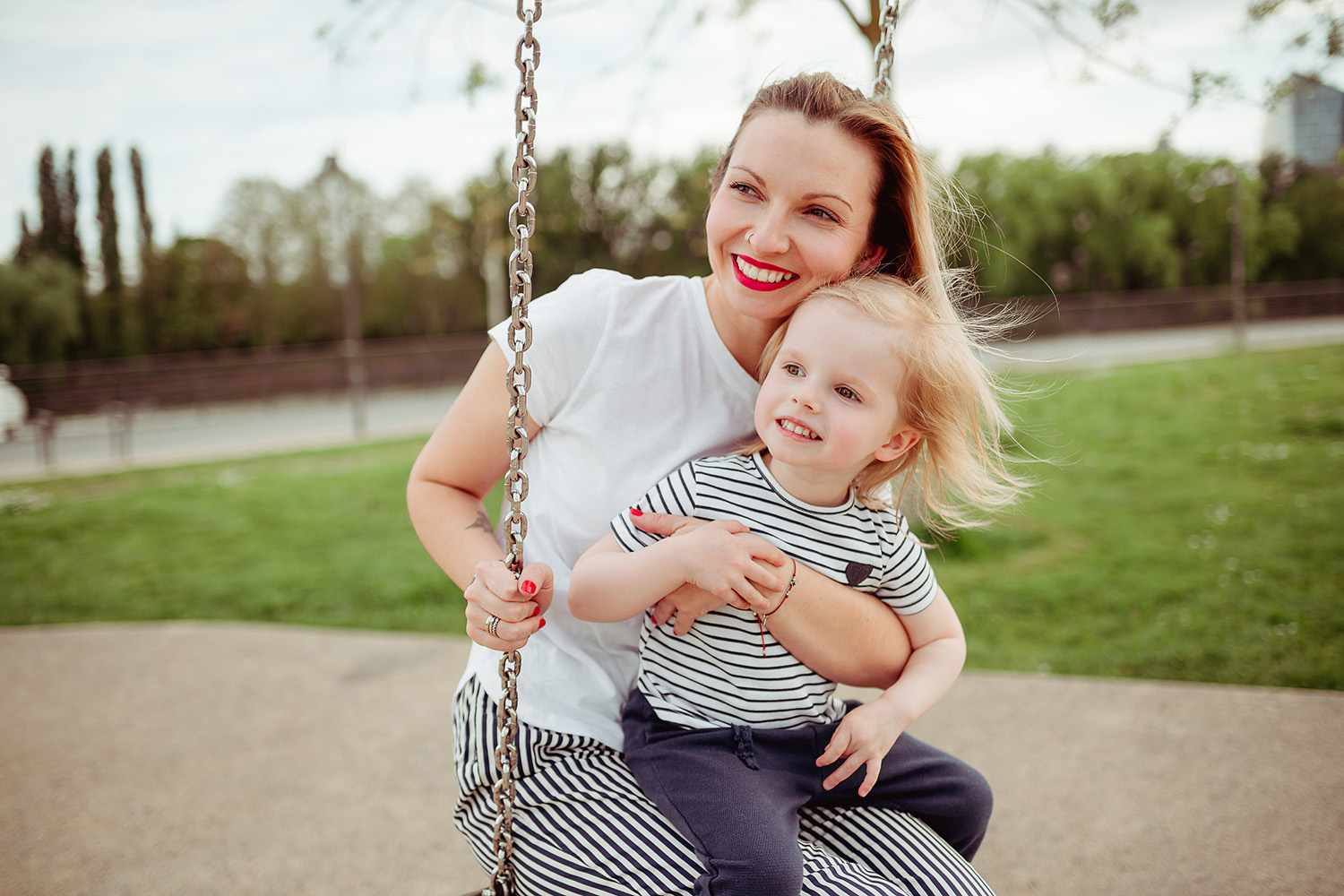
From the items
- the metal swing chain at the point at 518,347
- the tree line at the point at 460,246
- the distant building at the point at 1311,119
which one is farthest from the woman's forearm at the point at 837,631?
the tree line at the point at 460,246

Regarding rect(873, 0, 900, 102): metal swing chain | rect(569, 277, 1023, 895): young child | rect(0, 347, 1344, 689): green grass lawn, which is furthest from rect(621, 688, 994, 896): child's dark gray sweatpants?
rect(0, 347, 1344, 689): green grass lawn

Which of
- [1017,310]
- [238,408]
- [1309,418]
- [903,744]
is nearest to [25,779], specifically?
[903,744]

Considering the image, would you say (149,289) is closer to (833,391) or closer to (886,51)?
(886,51)

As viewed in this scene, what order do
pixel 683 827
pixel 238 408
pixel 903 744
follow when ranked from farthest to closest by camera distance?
pixel 238 408 < pixel 903 744 < pixel 683 827

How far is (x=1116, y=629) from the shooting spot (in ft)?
14.9

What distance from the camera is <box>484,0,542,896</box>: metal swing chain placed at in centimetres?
142

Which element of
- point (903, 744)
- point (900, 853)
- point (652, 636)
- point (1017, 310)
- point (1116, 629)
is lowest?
point (1116, 629)

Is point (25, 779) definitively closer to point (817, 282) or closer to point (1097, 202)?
point (817, 282)

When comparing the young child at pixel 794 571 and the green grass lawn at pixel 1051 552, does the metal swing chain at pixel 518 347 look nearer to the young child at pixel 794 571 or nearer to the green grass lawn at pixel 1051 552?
the young child at pixel 794 571

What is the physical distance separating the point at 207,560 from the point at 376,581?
158 centimetres

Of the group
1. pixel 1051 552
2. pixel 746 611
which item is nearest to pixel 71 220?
pixel 1051 552

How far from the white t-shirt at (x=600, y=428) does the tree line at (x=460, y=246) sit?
19.3m

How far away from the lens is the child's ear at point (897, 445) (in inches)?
63.8

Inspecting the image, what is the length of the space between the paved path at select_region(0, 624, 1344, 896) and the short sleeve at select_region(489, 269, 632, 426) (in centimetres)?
159
